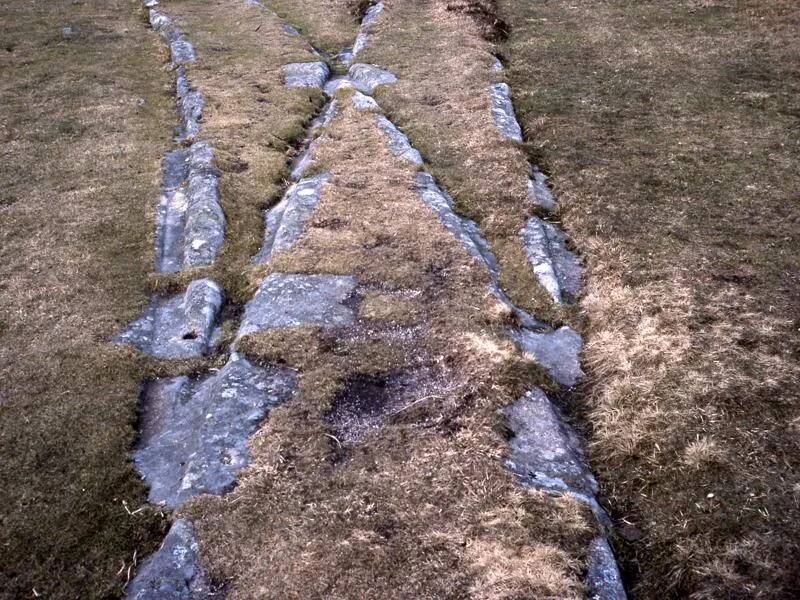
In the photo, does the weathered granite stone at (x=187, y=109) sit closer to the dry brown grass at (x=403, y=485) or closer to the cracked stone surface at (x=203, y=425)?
the dry brown grass at (x=403, y=485)

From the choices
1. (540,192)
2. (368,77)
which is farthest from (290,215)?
(368,77)

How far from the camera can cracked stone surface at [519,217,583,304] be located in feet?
54.2

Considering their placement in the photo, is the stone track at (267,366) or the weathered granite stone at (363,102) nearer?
the stone track at (267,366)

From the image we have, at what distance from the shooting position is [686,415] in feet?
38.2

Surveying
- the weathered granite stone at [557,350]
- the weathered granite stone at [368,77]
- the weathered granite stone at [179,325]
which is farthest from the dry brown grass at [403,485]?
the weathered granite stone at [368,77]

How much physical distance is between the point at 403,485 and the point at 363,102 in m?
21.9

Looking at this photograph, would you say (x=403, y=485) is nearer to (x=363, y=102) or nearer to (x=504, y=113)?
(x=504, y=113)

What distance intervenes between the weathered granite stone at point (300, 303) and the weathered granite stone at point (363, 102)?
1393cm

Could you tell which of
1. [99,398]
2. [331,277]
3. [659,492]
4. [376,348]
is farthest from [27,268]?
[659,492]

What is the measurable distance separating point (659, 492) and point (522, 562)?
317 centimetres

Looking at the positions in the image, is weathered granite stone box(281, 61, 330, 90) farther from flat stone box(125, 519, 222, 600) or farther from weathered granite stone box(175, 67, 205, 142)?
flat stone box(125, 519, 222, 600)

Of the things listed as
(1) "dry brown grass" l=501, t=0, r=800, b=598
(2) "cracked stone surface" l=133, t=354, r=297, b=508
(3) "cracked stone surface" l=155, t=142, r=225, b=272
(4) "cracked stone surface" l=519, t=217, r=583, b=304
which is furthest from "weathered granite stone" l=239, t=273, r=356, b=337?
(1) "dry brown grass" l=501, t=0, r=800, b=598

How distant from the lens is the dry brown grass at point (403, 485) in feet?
29.8

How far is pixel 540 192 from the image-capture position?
20.9m
